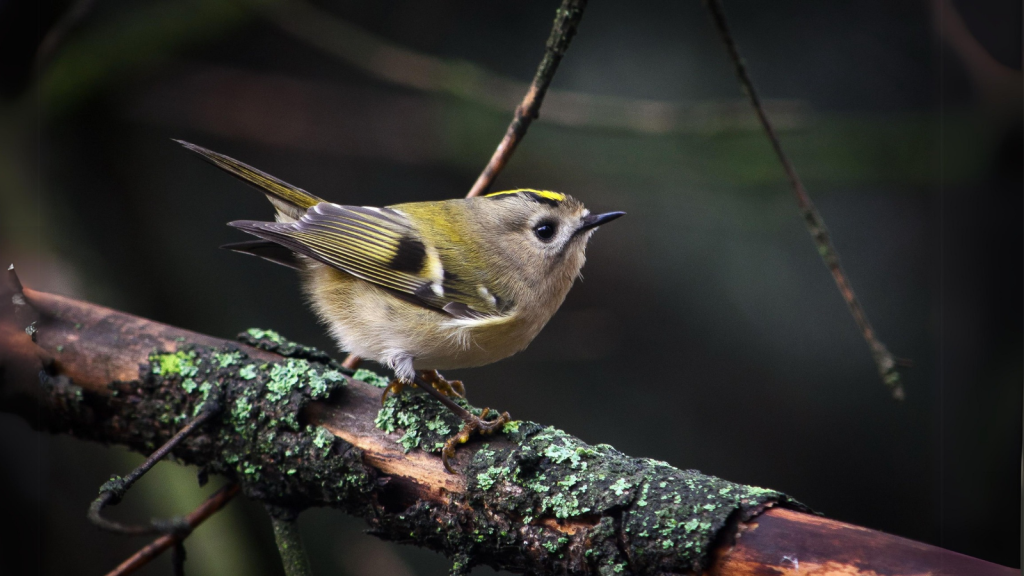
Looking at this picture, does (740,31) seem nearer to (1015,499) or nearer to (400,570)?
(1015,499)

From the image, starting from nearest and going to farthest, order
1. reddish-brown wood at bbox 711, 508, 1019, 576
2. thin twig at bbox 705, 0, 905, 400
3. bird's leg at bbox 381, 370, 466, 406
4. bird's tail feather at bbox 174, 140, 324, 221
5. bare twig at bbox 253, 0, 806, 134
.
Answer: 1. reddish-brown wood at bbox 711, 508, 1019, 576
2. thin twig at bbox 705, 0, 905, 400
3. bird's tail feather at bbox 174, 140, 324, 221
4. bird's leg at bbox 381, 370, 466, 406
5. bare twig at bbox 253, 0, 806, 134

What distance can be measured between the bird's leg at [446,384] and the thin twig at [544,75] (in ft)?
1.28

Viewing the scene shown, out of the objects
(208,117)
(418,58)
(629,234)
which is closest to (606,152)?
(629,234)

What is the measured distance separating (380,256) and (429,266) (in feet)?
0.32

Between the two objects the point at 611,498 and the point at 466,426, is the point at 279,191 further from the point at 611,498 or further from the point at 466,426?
the point at 611,498

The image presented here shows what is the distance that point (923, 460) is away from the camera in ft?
3.92

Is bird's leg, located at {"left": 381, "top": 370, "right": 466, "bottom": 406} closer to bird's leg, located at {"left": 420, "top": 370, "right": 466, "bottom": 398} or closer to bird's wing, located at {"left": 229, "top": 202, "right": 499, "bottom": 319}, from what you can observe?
bird's leg, located at {"left": 420, "top": 370, "right": 466, "bottom": 398}

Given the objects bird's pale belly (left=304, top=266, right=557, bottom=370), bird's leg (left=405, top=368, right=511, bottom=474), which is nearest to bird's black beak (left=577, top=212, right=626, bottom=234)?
bird's pale belly (left=304, top=266, right=557, bottom=370)

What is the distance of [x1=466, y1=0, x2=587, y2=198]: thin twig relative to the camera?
1.19 meters

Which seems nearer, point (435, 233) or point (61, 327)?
point (61, 327)

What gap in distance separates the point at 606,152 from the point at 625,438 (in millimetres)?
814

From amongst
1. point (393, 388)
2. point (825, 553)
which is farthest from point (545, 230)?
point (825, 553)

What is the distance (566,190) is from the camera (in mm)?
2150

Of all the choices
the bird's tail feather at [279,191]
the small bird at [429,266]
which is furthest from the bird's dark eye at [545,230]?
the bird's tail feather at [279,191]
